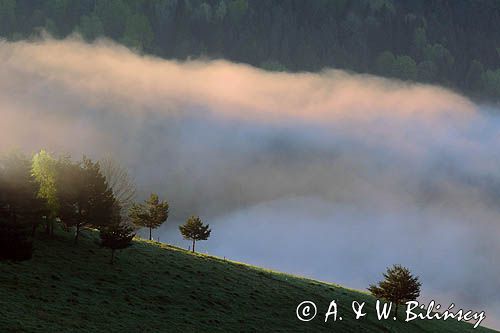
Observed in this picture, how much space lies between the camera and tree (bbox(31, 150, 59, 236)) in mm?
64188

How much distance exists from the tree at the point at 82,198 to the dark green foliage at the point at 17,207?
3299 mm

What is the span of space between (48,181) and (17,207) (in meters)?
11.7

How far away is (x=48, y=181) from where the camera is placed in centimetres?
6606

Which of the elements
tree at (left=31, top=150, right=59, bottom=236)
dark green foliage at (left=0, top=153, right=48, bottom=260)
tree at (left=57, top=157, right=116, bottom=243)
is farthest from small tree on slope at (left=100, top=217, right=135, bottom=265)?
dark green foliage at (left=0, top=153, right=48, bottom=260)

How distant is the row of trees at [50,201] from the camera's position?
4956 centimetres

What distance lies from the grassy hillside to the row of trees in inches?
91.3

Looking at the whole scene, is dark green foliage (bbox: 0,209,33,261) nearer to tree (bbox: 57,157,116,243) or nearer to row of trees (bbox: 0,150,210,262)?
row of trees (bbox: 0,150,210,262)

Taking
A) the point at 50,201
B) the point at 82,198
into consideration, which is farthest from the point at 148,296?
the point at 50,201

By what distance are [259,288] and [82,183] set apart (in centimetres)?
2634

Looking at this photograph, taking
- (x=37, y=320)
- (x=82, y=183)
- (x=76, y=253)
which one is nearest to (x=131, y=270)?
(x=76, y=253)

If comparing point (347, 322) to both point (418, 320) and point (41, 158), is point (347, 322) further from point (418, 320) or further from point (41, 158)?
point (41, 158)

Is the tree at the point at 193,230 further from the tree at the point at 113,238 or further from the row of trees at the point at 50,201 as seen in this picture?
the tree at the point at 113,238

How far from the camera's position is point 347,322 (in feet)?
208

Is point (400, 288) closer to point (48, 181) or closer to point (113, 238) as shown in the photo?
point (113, 238)
